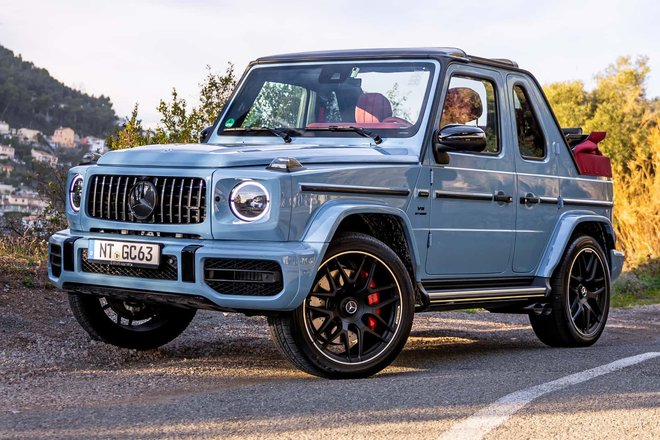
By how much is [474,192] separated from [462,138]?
64 centimetres

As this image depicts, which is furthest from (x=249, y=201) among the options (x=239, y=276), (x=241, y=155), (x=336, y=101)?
(x=336, y=101)

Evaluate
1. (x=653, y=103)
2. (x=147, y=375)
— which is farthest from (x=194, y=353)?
(x=653, y=103)

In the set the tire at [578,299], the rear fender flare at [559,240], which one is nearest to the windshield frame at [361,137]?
the rear fender flare at [559,240]

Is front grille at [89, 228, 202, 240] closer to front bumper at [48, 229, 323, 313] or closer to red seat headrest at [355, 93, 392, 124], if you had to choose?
front bumper at [48, 229, 323, 313]

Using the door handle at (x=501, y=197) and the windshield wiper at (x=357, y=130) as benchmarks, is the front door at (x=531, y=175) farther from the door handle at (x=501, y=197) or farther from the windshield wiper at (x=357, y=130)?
the windshield wiper at (x=357, y=130)

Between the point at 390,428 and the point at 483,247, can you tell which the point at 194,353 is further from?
the point at 390,428

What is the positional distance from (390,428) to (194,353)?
2946 mm

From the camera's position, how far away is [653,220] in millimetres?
23859

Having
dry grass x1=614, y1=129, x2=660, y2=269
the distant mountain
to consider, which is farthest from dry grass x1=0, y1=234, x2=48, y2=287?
the distant mountain

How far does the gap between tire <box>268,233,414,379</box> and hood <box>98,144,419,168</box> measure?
507 mm

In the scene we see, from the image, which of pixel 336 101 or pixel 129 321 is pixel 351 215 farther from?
pixel 129 321

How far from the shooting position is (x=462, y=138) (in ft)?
21.0

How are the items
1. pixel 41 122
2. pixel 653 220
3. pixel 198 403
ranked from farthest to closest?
1. pixel 41 122
2. pixel 653 220
3. pixel 198 403

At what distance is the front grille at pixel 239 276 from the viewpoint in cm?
540
